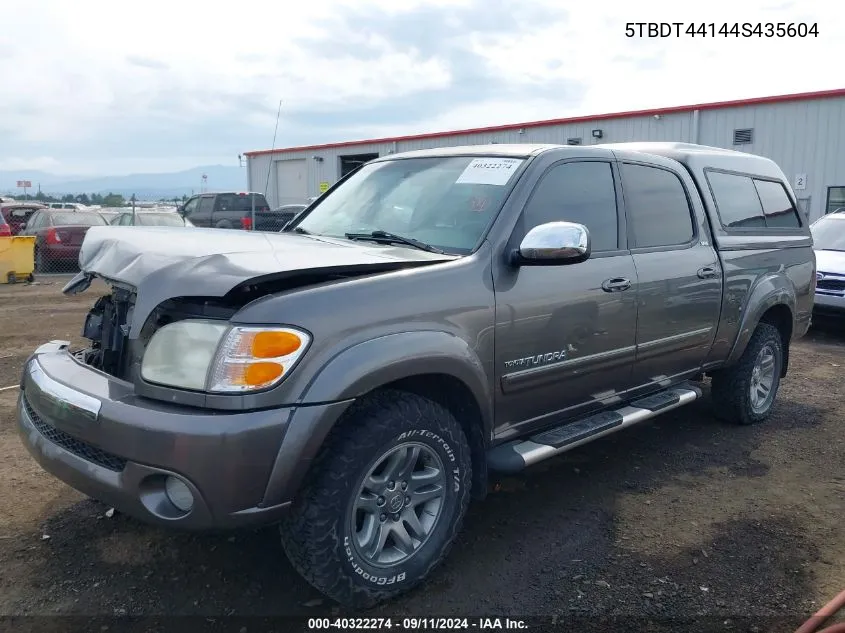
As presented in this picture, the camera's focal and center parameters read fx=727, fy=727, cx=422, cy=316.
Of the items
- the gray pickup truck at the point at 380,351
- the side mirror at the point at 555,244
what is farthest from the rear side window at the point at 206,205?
the side mirror at the point at 555,244

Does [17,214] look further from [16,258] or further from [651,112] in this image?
[651,112]

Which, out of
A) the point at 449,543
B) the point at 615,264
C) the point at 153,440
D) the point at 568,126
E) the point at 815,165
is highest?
the point at 568,126

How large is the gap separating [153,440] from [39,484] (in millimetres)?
1996

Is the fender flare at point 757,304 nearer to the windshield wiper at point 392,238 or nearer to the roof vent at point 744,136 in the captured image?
the windshield wiper at point 392,238

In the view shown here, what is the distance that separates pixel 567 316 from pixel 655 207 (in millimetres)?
1251

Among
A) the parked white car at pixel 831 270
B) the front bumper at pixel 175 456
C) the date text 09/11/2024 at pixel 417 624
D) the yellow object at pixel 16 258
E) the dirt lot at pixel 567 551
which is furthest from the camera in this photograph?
the yellow object at pixel 16 258

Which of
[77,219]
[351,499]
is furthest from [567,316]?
[77,219]

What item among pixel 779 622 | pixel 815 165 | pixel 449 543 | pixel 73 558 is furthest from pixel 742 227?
pixel 815 165

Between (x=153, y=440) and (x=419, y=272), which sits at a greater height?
(x=419, y=272)

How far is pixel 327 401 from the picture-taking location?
8.27 feet

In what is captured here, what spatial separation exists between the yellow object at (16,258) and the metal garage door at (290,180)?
1793cm

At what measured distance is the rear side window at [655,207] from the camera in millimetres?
4090

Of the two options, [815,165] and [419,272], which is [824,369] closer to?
[419,272]

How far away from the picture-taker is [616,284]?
3.74 metres
